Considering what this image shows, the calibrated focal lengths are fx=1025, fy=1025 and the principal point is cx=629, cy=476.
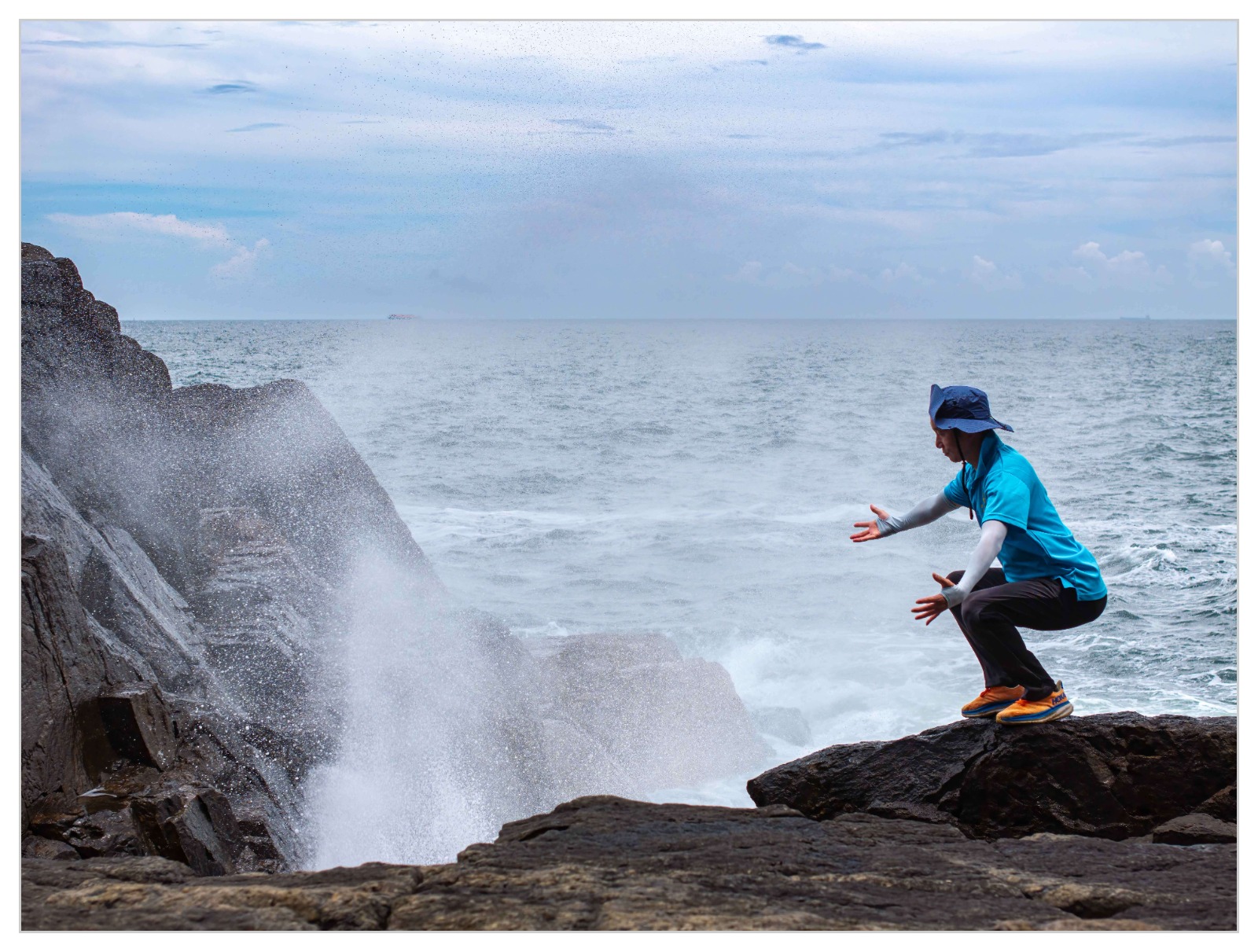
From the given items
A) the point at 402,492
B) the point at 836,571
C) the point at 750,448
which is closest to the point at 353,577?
the point at 836,571

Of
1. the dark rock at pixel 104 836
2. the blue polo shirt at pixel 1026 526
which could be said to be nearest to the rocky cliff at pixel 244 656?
the dark rock at pixel 104 836

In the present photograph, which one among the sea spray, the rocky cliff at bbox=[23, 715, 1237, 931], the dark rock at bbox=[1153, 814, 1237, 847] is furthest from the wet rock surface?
the sea spray

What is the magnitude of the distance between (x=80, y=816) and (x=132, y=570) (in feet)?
8.12

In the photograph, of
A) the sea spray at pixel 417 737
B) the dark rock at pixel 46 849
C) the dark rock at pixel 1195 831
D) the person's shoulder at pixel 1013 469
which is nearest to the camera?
the dark rock at pixel 1195 831

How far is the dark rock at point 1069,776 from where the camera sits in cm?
382

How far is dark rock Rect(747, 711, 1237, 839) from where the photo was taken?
3818mm

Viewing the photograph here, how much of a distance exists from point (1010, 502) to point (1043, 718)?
89cm

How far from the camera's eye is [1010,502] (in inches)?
144

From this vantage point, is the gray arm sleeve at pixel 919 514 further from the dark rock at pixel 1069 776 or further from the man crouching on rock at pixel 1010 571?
the dark rock at pixel 1069 776

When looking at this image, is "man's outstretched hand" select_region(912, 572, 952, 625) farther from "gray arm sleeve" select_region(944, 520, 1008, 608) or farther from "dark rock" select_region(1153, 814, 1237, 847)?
"dark rock" select_region(1153, 814, 1237, 847)

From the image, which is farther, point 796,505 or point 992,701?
point 796,505

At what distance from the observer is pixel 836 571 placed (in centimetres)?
1948

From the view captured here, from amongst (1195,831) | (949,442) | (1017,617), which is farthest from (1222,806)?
(949,442)

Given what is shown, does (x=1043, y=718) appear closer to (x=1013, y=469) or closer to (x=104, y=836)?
(x=1013, y=469)
